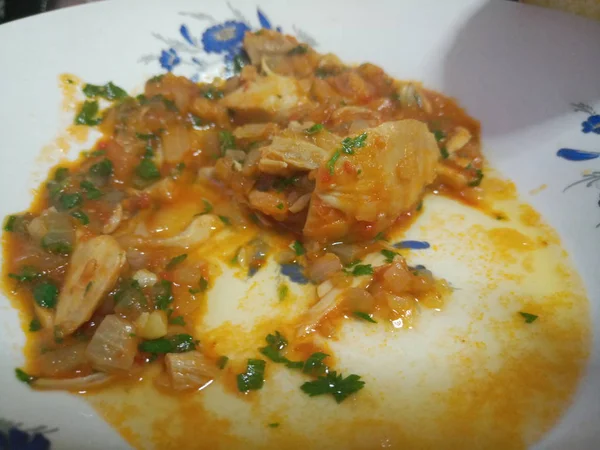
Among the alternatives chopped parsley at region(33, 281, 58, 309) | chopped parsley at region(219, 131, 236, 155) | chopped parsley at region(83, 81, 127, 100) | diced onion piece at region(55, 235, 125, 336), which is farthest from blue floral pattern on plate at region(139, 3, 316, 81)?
chopped parsley at region(33, 281, 58, 309)

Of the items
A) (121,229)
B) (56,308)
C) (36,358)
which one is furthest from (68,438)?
(121,229)

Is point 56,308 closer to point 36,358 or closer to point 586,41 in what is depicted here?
point 36,358

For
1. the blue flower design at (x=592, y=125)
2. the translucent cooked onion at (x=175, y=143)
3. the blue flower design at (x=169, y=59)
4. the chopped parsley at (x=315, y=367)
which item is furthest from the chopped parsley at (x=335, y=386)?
the blue flower design at (x=169, y=59)

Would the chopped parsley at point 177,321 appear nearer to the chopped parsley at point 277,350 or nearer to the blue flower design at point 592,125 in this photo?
the chopped parsley at point 277,350

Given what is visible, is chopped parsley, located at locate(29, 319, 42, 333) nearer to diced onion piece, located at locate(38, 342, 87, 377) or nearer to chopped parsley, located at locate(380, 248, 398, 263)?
diced onion piece, located at locate(38, 342, 87, 377)

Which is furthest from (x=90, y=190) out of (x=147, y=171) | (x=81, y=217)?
(x=147, y=171)

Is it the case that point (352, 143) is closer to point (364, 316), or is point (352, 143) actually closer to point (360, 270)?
point (360, 270)
